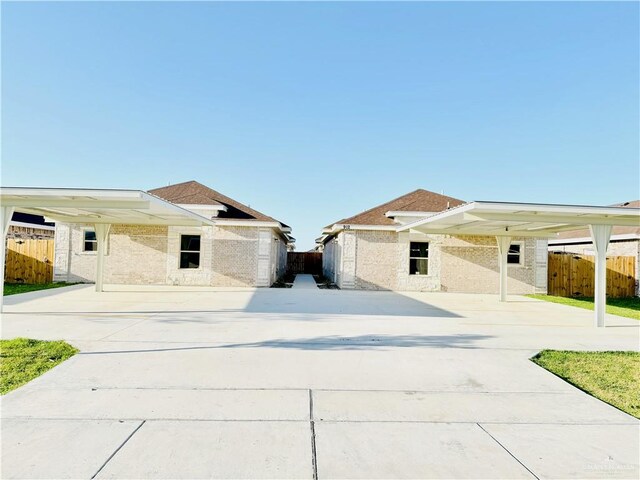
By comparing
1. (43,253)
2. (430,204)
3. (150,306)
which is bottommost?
(150,306)

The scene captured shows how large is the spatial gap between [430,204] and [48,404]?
19106mm

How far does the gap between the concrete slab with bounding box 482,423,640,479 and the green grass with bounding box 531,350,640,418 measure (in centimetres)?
85

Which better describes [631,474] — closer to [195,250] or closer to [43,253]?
[195,250]

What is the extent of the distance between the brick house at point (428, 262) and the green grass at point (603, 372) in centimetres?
1166

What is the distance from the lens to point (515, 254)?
748 inches

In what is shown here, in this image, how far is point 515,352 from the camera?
6.75 meters

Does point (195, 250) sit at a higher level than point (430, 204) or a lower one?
lower

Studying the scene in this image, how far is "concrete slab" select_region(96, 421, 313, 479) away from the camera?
2.91m

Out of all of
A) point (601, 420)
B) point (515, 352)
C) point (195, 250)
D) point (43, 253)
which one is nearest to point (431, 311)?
point (515, 352)

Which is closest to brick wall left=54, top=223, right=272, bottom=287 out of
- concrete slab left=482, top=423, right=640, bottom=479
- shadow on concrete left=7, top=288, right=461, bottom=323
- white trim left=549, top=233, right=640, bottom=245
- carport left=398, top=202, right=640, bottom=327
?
shadow on concrete left=7, top=288, right=461, bottom=323

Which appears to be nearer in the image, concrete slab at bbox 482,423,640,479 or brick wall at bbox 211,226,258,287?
concrete slab at bbox 482,423,640,479

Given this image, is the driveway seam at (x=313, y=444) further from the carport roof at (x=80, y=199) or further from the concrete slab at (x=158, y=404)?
the carport roof at (x=80, y=199)

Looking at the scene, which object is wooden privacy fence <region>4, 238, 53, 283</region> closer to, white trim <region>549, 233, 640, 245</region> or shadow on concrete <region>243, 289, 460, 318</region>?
shadow on concrete <region>243, 289, 460, 318</region>

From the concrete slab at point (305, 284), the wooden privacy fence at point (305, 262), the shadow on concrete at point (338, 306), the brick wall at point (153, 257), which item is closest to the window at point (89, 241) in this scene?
the brick wall at point (153, 257)
